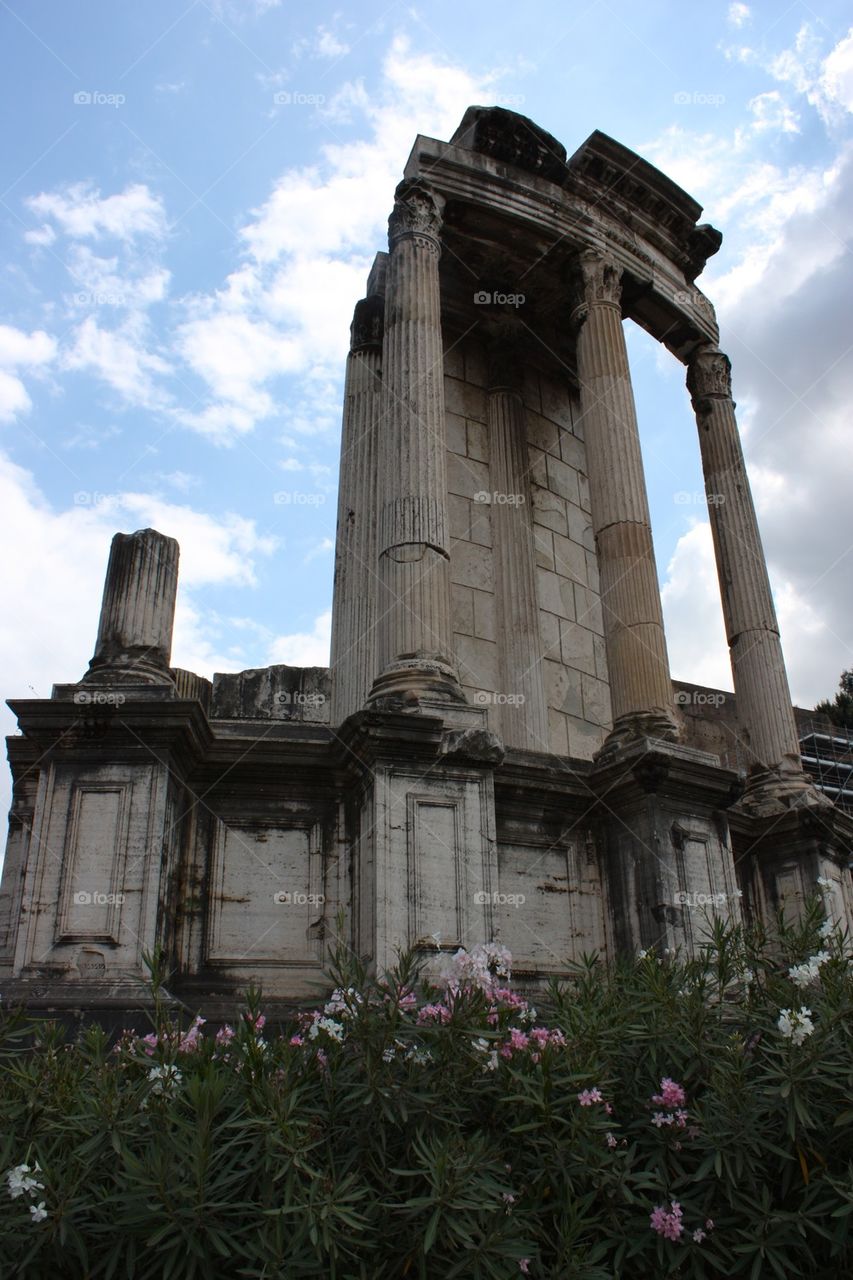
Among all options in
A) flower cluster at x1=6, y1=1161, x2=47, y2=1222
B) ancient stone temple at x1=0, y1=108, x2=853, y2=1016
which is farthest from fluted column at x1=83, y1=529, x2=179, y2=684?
flower cluster at x1=6, y1=1161, x2=47, y2=1222

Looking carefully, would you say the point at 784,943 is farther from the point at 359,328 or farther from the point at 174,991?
the point at 359,328

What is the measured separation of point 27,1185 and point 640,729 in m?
8.62

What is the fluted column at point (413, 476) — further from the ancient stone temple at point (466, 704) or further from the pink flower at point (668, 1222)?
the pink flower at point (668, 1222)

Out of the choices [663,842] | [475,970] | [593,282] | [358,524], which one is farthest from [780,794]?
[475,970]

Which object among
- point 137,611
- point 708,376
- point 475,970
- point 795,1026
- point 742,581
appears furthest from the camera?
point 708,376

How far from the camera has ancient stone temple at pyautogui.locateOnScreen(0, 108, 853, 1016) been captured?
841cm

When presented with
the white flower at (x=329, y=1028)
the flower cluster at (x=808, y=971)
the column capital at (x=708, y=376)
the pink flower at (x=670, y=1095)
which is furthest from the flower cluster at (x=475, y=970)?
the column capital at (x=708, y=376)

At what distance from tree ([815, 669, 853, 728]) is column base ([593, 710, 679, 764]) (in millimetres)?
30766

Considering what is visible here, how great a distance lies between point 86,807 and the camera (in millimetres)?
8250

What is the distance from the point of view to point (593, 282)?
14.5 meters

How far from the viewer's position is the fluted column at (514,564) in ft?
46.8

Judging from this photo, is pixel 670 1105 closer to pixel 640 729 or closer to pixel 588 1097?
pixel 588 1097

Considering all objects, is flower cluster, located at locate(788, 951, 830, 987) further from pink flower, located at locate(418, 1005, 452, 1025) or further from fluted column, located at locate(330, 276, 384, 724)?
fluted column, located at locate(330, 276, 384, 724)

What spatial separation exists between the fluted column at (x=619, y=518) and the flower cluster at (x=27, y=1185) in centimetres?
835
